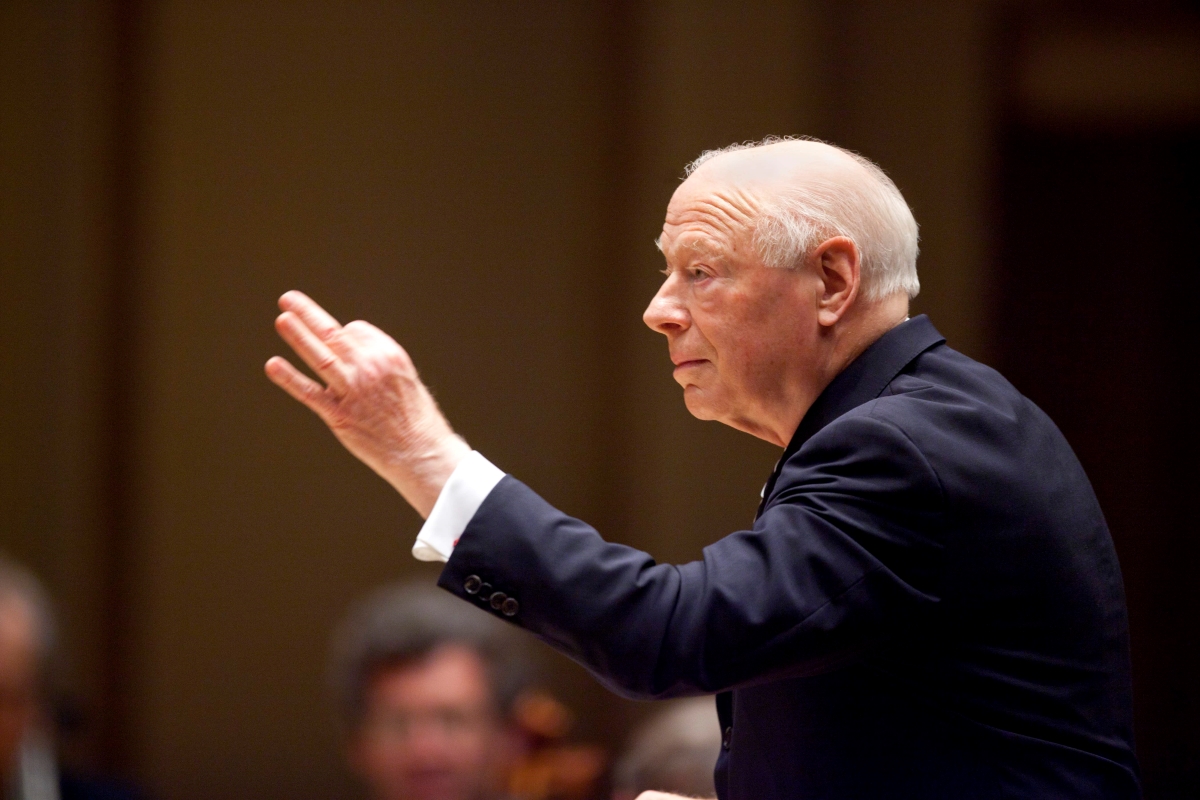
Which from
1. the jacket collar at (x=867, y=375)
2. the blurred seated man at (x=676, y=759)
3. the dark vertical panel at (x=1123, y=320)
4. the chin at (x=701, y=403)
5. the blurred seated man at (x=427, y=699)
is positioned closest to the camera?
the jacket collar at (x=867, y=375)

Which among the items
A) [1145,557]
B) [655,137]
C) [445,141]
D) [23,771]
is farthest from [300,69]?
[1145,557]

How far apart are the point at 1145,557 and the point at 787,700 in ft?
13.1

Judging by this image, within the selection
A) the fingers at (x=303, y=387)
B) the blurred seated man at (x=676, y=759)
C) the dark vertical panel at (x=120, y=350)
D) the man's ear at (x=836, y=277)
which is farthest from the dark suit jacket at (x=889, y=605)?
the dark vertical panel at (x=120, y=350)

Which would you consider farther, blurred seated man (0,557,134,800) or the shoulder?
the shoulder

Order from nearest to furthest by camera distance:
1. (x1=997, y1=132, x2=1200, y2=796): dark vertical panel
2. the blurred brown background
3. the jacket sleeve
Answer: the jacket sleeve
the blurred brown background
(x1=997, y1=132, x2=1200, y2=796): dark vertical panel

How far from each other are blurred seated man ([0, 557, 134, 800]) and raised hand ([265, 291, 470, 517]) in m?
2.30

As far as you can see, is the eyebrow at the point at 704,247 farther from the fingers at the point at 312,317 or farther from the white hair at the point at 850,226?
the fingers at the point at 312,317

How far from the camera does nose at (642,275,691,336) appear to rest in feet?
5.78

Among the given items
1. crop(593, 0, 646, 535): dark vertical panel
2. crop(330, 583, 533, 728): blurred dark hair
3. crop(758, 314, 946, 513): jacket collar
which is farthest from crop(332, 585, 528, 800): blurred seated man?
crop(593, 0, 646, 535): dark vertical panel

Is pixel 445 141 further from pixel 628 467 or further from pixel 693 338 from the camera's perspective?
pixel 693 338

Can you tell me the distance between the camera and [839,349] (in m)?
1.73

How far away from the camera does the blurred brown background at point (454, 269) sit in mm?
4895

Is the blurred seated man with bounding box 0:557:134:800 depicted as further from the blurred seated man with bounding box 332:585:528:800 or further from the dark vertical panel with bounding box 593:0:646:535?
the dark vertical panel with bounding box 593:0:646:535

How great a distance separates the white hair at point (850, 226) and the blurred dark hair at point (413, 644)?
71.3 inches
